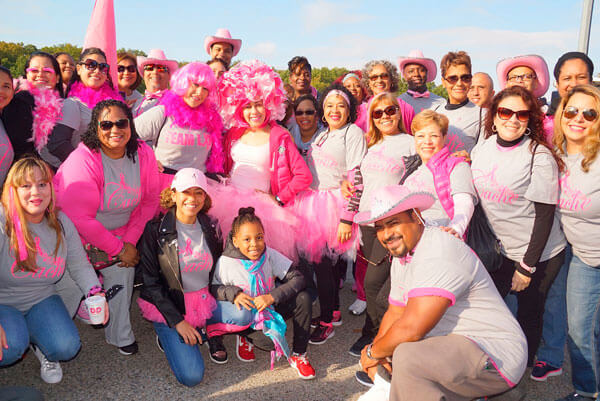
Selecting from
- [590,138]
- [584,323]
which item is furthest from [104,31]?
[584,323]

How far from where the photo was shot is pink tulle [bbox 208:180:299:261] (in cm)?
421

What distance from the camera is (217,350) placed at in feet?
13.1

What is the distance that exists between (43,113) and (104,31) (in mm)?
2524

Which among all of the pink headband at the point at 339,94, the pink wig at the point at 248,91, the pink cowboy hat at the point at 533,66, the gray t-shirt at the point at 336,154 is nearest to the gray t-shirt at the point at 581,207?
the pink cowboy hat at the point at 533,66

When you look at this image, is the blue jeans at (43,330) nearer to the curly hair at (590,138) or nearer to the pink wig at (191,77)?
the pink wig at (191,77)

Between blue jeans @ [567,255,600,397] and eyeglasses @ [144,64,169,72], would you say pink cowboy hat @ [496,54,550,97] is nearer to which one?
blue jeans @ [567,255,600,397]

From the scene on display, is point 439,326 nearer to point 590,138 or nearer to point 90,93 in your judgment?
point 590,138

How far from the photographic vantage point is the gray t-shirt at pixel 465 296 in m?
2.56

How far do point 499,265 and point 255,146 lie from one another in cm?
245

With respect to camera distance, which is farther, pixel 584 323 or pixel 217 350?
pixel 217 350

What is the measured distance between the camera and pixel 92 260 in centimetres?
386

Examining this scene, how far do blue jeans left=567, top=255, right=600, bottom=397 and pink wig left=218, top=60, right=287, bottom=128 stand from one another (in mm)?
2993

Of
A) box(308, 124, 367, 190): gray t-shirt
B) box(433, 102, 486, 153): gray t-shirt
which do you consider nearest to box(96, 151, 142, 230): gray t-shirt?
box(308, 124, 367, 190): gray t-shirt

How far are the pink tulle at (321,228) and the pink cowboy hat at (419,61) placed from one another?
111 inches
